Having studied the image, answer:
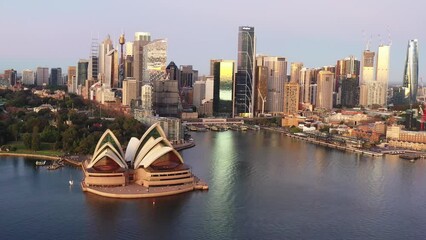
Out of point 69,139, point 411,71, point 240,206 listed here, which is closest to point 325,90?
point 411,71

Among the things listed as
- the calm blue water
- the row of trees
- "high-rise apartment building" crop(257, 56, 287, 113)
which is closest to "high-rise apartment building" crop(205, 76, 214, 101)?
"high-rise apartment building" crop(257, 56, 287, 113)

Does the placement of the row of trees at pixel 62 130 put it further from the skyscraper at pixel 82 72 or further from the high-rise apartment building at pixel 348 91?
the high-rise apartment building at pixel 348 91

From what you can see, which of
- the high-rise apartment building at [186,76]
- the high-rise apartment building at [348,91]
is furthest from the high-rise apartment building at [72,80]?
the high-rise apartment building at [348,91]

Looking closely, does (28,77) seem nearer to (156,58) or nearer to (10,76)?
(10,76)

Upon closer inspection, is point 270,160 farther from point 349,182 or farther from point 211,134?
point 211,134

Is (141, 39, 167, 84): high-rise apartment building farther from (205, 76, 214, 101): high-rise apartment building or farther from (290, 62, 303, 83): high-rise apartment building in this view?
(290, 62, 303, 83): high-rise apartment building

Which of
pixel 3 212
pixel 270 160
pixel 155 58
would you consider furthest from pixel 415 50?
pixel 3 212
